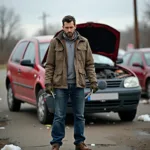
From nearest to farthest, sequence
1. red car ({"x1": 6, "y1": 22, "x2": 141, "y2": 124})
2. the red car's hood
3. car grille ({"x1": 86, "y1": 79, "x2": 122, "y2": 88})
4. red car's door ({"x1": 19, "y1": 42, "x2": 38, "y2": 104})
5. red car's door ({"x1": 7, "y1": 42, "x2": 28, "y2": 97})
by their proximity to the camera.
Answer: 1. red car ({"x1": 6, "y1": 22, "x2": 141, "y2": 124})
2. car grille ({"x1": 86, "y1": 79, "x2": 122, "y2": 88})
3. the red car's hood
4. red car's door ({"x1": 19, "y1": 42, "x2": 38, "y2": 104})
5. red car's door ({"x1": 7, "y1": 42, "x2": 28, "y2": 97})

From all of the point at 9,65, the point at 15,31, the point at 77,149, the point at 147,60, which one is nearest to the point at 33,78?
the point at 9,65

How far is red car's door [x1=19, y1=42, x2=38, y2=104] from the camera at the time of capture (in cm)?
941

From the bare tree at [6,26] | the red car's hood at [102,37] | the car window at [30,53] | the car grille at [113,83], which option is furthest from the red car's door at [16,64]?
the bare tree at [6,26]

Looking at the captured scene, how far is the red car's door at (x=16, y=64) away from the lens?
1049 centimetres

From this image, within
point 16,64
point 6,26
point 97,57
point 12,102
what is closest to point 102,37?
point 97,57

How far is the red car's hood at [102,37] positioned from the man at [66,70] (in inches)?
125

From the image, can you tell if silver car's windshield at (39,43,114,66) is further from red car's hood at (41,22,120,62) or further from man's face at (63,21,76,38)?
man's face at (63,21,76,38)

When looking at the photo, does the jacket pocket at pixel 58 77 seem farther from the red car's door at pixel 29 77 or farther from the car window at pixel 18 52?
the car window at pixel 18 52

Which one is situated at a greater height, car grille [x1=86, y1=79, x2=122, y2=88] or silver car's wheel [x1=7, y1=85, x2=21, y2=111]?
car grille [x1=86, y1=79, x2=122, y2=88]

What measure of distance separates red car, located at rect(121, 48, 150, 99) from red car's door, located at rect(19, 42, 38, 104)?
179 inches

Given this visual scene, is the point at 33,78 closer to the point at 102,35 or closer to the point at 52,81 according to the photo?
the point at 102,35

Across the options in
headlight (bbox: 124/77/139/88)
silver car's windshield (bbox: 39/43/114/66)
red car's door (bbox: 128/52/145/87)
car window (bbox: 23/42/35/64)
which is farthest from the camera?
red car's door (bbox: 128/52/145/87)

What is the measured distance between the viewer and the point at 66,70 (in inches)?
233

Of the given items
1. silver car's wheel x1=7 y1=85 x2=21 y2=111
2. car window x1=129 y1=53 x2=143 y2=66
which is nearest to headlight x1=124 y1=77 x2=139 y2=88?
silver car's wheel x1=7 y1=85 x2=21 y2=111
